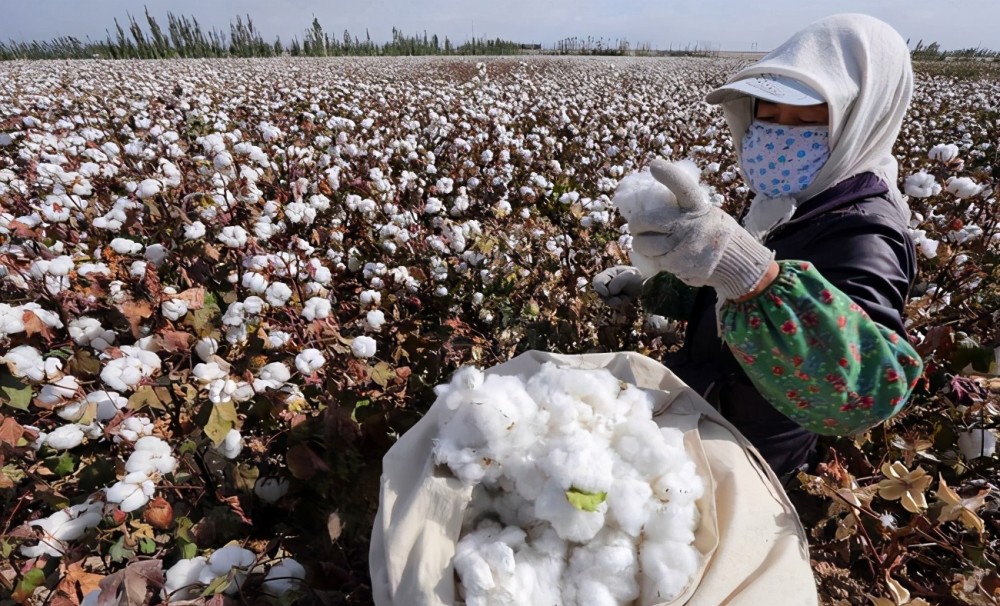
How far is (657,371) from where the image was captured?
111 centimetres

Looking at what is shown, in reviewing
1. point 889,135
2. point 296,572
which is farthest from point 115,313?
point 889,135

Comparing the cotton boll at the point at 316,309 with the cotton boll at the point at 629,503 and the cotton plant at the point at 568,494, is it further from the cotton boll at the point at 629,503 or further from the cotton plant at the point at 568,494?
the cotton boll at the point at 629,503

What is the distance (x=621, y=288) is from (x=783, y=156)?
2.16 feet

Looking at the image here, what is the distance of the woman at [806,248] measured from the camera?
2.85 feet

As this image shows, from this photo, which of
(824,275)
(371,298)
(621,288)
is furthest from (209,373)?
(824,275)

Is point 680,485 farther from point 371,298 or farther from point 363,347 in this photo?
point 371,298

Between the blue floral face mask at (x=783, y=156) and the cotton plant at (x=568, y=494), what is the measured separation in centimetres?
70

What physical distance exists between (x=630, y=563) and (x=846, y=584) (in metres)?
1.32

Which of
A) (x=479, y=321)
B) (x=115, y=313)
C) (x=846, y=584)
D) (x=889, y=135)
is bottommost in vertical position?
(x=846, y=584)

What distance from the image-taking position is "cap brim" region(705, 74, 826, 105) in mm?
1026

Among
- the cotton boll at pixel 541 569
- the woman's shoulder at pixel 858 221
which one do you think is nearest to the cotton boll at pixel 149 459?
the cotton boll at pixel 541 569

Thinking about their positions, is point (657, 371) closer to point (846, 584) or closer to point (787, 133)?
point (787, 133)

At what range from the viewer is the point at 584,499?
28.5 inches

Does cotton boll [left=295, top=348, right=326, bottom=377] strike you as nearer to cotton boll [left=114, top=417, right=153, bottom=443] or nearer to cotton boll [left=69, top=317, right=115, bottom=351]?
cotton boll [left=114, top=417, right=153, bottom=443]
